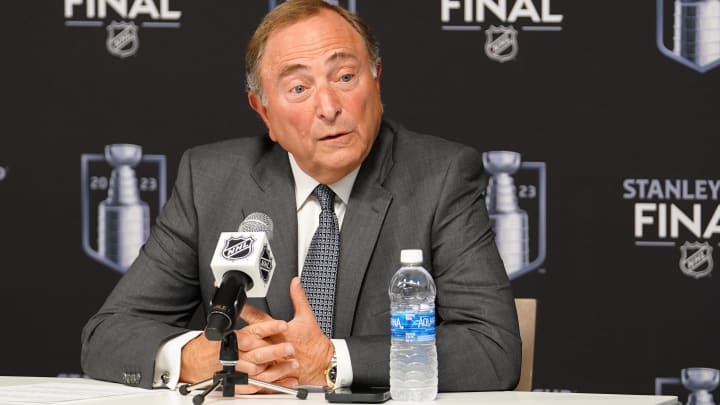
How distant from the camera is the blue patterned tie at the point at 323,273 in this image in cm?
307

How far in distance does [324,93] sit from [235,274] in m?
0.81

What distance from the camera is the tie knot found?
124 inches

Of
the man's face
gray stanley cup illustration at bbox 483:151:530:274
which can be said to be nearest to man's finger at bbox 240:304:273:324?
the man's face

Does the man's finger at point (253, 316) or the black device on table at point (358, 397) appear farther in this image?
the man's finger at point (253, 316)

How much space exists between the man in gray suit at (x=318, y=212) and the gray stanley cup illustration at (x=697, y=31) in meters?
1.43

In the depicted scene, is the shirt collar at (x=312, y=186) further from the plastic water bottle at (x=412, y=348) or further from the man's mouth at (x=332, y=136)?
the plastic water bottle at (x=412, y=348)

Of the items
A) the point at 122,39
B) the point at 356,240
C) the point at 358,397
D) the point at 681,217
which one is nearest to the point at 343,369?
the point at 358,397

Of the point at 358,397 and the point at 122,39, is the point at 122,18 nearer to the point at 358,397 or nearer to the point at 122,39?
the point at 122,39

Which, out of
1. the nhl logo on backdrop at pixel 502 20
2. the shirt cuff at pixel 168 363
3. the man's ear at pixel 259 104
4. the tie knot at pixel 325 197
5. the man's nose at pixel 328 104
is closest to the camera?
the shirt cuff at pixel 168 363

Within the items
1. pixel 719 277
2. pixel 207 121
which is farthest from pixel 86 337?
pixel 719 277

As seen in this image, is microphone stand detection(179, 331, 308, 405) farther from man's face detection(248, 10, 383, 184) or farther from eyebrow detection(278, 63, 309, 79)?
eyebrow detection(278, 63, 309, 79)

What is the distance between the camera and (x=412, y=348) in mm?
2572

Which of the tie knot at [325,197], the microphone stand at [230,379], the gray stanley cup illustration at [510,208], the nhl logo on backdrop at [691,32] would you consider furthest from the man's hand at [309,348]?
the nhl logo on backdrop at [691,32]

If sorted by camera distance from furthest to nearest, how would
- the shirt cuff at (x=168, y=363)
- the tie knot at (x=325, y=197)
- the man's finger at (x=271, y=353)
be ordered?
the tie knot at (x=325, y=197)
the shirt cuff at (x=168, y=363)
the man's finger at (x=271, y=353)
